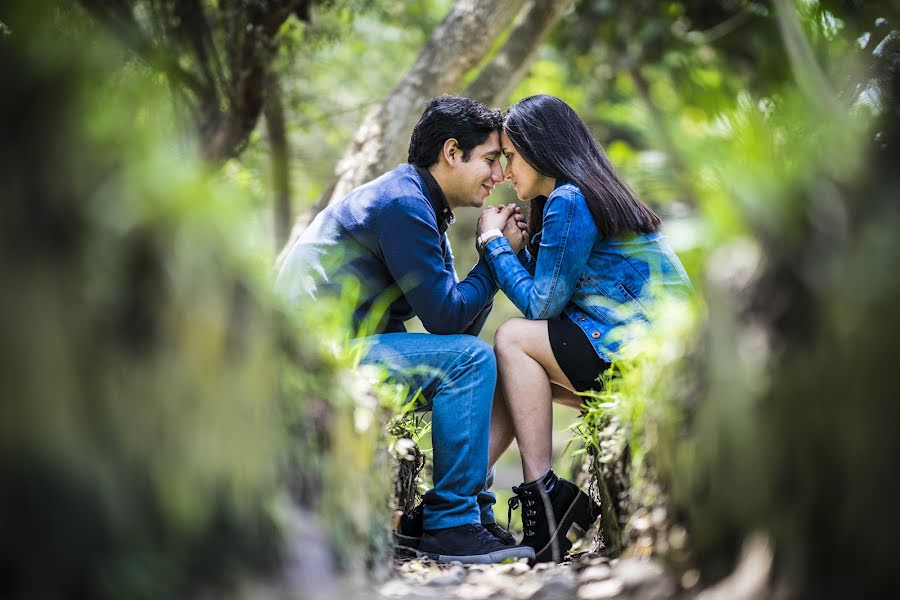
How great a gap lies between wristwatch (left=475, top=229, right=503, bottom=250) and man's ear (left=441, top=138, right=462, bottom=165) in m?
0.33

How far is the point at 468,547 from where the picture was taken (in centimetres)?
279

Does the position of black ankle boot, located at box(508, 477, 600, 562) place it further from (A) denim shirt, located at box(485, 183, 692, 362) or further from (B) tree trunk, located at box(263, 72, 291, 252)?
(B) tree trunk, located at box(263, 72, 291, 252)

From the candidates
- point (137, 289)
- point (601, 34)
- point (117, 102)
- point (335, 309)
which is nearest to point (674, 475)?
point (335, 309)

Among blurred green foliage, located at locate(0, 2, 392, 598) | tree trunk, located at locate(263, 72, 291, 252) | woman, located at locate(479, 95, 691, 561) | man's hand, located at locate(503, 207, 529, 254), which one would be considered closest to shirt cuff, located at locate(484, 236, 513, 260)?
woman, located at locate(479, 95, 691, 561)

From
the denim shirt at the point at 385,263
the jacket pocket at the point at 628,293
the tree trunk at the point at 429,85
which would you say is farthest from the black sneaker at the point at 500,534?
the tree trunk at the point at 429,85

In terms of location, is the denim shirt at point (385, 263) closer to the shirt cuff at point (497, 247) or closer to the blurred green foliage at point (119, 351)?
the shirt cuff at point (497, 247)

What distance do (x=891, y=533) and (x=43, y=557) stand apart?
50.1 inches

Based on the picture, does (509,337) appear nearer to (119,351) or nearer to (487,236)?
(487,236)

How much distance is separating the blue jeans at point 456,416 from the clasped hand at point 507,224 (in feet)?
1.92

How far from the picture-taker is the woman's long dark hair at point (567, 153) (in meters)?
3.12

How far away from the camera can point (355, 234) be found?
3119 mm

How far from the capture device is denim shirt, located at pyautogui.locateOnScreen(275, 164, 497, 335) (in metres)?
3.03

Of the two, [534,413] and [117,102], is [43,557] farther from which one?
[534,413]

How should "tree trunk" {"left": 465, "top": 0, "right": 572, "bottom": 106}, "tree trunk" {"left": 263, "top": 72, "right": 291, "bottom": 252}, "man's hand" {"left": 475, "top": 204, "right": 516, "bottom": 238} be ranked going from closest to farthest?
1. "man's hand" {"left": 475, "top": 204, "right": 516, "bottom": 238}
2. "tree trunk" {"left": 465, "top": 0, "right": 572, "bottom": 106}
3. "tree trunk" {"left": 263, "top": 72, "right": 291, "bottom": 252}
